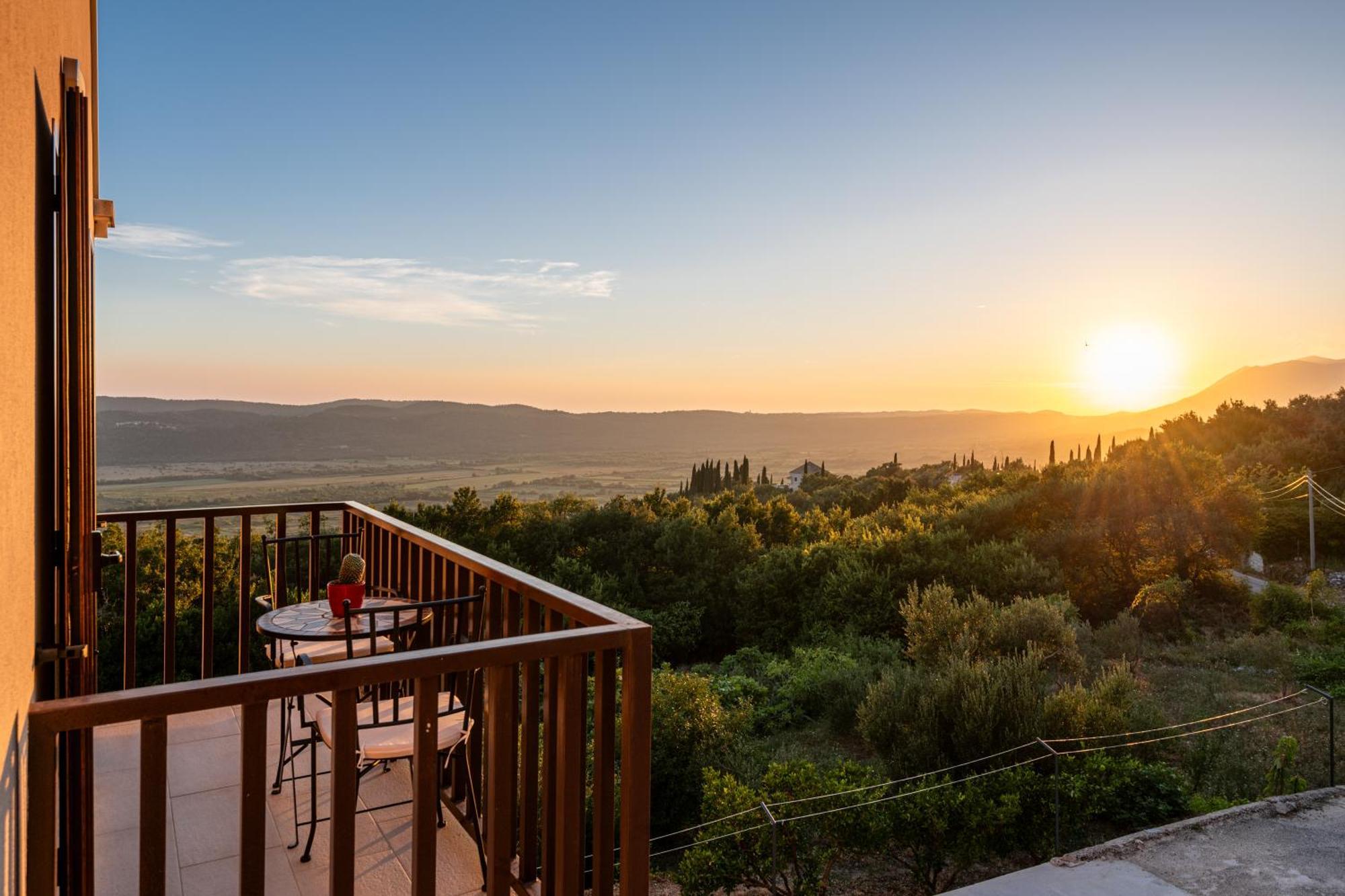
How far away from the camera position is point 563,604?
203 centimetres

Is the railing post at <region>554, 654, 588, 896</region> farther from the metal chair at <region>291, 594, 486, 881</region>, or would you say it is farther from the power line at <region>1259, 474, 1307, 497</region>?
the power line at <region>1259, 474, 1307, 497</region>

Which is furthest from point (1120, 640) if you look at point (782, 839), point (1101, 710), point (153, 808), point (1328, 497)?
point (1328, 497)

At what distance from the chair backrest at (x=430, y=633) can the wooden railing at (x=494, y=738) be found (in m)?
0.10

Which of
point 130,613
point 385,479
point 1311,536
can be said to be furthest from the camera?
point 385,479

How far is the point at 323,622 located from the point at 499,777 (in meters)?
1.37

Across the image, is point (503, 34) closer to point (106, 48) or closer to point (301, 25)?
point (301, 25)

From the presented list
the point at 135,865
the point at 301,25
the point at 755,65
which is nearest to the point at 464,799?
the point at 135,865

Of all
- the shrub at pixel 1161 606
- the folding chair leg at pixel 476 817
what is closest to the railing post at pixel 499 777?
the folding chair leg at pixel 476 817

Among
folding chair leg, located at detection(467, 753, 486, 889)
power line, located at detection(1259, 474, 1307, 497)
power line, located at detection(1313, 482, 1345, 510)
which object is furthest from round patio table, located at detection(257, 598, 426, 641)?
power line, located at detection(1313, 482, 1345, 510)

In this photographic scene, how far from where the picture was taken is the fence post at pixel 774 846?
3850 mm

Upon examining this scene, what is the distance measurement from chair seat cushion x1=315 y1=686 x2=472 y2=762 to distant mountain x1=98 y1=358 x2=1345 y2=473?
8.34 m

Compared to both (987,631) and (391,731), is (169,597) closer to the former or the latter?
(391,731)

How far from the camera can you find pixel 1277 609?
1135cm

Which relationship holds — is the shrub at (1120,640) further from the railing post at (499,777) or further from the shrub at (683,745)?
the railing post at (499,777)
